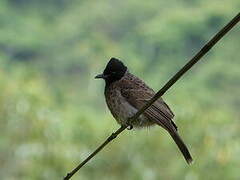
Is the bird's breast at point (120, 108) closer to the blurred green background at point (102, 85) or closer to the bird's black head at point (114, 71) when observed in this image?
the bird's black head at point (114, 71)

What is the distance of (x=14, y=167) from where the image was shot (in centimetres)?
1084

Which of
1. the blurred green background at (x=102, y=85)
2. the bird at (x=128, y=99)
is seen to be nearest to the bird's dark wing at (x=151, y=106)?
the bird at (x=128, y=99)

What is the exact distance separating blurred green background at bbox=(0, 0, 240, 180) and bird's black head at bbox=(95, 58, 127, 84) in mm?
4906

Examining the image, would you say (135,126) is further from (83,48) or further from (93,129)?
(83,48)

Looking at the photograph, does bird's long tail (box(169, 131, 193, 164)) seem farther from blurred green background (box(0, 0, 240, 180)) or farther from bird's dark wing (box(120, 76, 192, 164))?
blurred green background (box(0, 0, 240, 180))

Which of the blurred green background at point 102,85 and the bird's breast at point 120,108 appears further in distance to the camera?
the blurred green background at point 102,85

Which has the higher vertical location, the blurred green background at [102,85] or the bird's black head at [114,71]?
the blurred green background at [102,85]

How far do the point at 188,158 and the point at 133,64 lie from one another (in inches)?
1343

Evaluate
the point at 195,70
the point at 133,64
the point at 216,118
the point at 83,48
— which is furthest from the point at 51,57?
the point at 216,118

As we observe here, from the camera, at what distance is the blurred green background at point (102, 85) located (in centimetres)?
992

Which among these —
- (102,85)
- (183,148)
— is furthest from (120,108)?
(102,85)

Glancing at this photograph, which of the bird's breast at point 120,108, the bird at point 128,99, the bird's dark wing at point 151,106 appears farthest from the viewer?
the bird's breast at point 120,108

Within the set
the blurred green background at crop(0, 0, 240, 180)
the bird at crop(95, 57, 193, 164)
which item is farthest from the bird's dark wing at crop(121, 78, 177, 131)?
the blurred green background at crop(0, 0, 240, 180)

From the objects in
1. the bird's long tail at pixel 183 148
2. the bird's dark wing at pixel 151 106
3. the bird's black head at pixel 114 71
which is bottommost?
the bird's long tail at pixel 183 148
